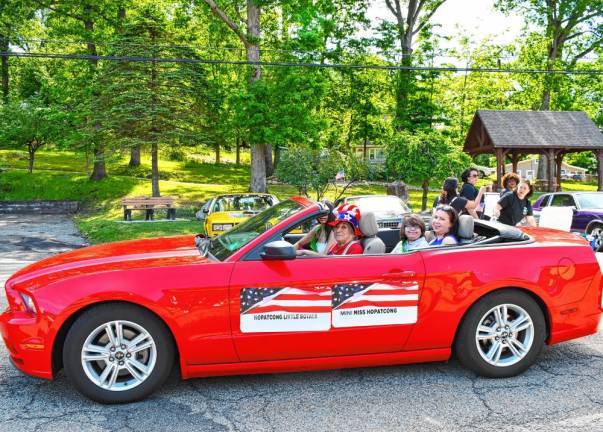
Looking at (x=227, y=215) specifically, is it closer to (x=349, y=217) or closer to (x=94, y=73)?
(x=349, y=217)

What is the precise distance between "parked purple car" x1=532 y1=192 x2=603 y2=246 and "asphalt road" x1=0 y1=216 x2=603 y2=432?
913 cm

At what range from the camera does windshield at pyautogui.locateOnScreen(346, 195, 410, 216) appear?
12531 millimetres

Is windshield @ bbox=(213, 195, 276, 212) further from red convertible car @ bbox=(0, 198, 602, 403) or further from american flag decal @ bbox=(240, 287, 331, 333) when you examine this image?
american flag decal @ bbox=(240, 287, 331, 333)

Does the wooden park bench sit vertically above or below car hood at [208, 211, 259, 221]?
below

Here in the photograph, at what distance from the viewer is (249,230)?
4.56m

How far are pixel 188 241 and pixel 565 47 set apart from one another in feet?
150

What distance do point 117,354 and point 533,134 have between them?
27808 millimetres

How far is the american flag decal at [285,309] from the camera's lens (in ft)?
12.7

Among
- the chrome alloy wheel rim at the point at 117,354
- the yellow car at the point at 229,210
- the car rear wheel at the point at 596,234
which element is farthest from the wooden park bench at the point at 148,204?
the chrome alloy wheel rim at the point at 117,354

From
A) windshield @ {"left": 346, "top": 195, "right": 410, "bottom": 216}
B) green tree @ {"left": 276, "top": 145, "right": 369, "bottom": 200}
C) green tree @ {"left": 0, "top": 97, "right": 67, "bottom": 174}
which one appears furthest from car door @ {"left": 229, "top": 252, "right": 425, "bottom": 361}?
green tree @ {"left": 0, "top": 97, "right": 67, "bottom": 174}

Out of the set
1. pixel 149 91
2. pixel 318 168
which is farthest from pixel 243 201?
pixel 149 91

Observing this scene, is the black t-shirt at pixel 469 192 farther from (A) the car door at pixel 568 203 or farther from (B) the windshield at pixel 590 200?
(B) the windshield at pixel 590 200

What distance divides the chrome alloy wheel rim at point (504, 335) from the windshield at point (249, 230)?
1.81 meters

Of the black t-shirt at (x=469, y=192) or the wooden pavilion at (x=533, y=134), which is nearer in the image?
the black t-shirt at (x=469, y=192)
